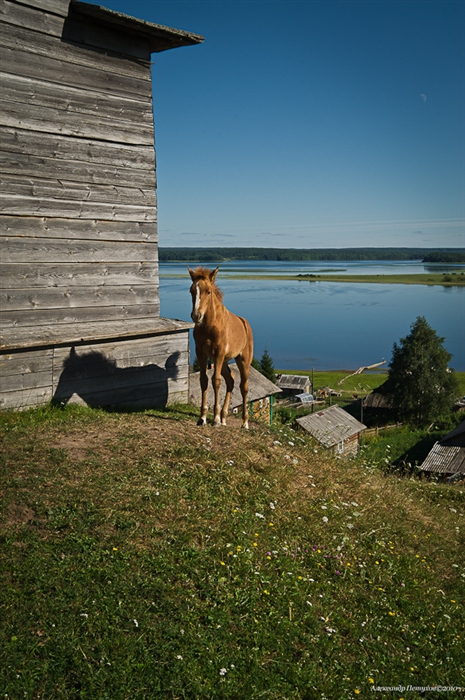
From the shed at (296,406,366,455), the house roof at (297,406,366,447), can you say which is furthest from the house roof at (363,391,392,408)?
the house roof at (297,406,366,447)

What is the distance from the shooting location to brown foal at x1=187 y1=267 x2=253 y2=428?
9406 millimetres

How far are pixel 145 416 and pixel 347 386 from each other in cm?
6220

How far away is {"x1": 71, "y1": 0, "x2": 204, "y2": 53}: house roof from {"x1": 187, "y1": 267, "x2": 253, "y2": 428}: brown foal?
4729 mm

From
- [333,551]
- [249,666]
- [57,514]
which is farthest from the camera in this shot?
[333,551]

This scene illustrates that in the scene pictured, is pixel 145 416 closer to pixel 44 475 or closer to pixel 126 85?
pixel 44 475

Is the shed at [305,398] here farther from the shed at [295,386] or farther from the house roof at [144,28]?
the house roof at [144,28]

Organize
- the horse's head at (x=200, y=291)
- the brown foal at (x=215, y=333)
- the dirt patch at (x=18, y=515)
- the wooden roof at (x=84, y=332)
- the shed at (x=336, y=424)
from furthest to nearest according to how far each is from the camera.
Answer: the shed at (x=336, y=424), the wooden roof at (x=84, y=332), the brown foal at (x=215, y=333), the horse's head at (x=200, y=291), the dirt patch at (x=18, y=515)

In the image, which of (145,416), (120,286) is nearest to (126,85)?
(120,286)

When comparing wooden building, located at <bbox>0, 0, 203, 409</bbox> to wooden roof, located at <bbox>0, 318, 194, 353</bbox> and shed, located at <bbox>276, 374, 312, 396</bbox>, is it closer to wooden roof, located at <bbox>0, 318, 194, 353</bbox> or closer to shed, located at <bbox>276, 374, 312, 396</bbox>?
wooden roof, located at <bbox>0, 318, 194, 353</bbox>

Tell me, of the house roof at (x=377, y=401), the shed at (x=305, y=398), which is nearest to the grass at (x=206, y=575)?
the house roof at (x=377, y=401)

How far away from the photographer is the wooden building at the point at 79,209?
994 cm

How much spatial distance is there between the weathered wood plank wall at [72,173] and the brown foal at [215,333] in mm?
2085

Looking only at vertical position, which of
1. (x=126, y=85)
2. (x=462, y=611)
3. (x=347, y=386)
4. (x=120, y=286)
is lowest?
(x=347, y=386)

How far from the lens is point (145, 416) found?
10914mm
